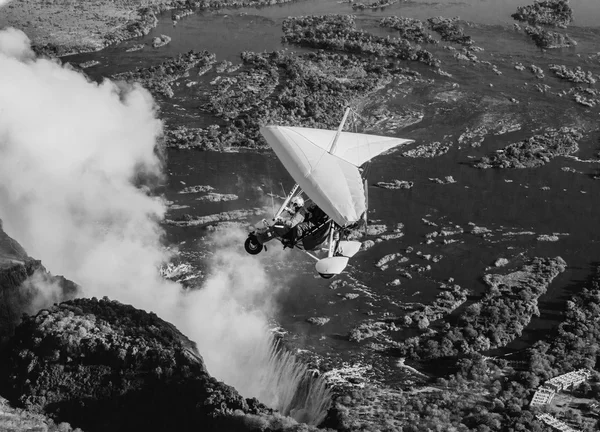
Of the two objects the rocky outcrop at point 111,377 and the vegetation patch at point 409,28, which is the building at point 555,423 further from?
the vegetation patch at point 409,28

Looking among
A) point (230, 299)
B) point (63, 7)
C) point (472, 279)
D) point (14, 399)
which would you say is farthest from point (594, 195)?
point (63, 7)

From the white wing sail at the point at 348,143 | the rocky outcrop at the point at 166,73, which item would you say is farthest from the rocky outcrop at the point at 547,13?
the white wing sail at the point at 348,143

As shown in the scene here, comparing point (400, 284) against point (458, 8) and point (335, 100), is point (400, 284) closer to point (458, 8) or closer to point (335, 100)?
point (335, 100)

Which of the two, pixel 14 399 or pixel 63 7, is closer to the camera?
pixel 14 399

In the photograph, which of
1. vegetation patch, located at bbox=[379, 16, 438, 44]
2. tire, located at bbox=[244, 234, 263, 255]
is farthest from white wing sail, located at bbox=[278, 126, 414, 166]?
vegetation patch, located at bbox=[379, 16, 438, 44]

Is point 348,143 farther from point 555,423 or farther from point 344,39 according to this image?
point 344,39

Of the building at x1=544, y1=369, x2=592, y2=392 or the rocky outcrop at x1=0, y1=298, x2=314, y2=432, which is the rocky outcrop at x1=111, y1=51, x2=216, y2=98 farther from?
the building at x1=544, y1=369, x2=592, y2=392
